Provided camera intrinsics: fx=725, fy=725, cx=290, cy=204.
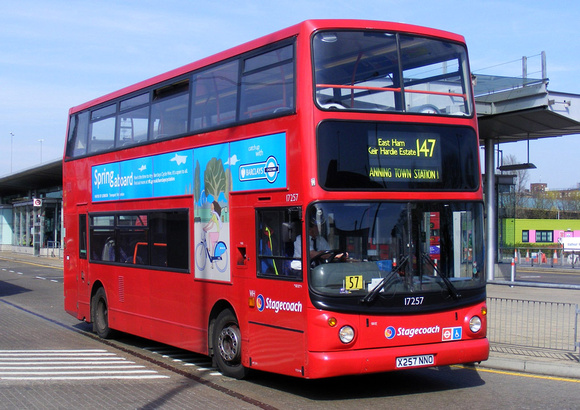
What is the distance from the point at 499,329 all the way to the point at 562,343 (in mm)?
1330

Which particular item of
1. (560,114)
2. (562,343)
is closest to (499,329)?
(562,343)

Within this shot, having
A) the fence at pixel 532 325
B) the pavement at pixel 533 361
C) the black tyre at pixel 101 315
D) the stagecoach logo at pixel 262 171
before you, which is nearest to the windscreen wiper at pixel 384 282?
the stagecoach logo at pixel 262 171

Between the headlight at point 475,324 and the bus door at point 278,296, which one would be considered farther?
the headlight at point 475,324

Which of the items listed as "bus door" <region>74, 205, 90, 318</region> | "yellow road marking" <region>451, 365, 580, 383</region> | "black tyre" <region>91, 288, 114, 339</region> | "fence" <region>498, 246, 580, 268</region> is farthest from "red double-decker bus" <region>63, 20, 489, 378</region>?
"fence" <region>498, 246, 580, 268</region>

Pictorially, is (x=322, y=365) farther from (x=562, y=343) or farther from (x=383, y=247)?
(x=562, y=343)

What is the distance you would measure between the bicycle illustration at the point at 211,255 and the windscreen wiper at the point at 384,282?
2.46m

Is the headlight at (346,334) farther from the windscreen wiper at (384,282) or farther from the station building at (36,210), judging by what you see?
the station building at (36,210)

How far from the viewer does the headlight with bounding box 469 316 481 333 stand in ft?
29.1

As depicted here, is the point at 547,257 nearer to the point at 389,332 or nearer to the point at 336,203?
the point at 389,332

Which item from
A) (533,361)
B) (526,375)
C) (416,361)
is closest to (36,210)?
(533,361)

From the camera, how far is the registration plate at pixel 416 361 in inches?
328

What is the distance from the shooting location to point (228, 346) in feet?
32.3

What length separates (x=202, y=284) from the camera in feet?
34.6

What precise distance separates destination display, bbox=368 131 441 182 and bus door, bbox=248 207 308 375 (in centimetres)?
111
